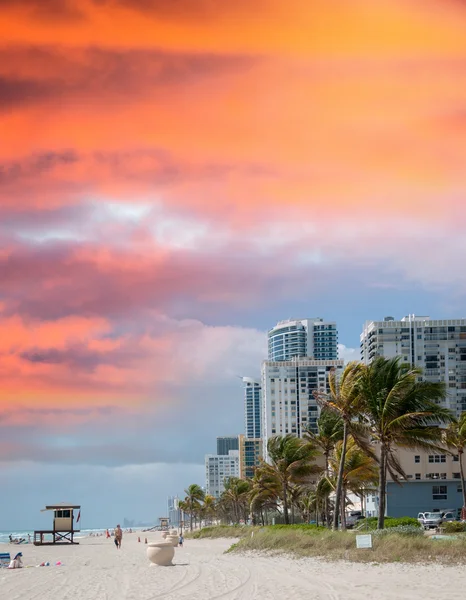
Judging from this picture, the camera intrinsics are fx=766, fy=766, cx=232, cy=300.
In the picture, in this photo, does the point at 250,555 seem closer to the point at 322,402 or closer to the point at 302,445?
the point at 322,402

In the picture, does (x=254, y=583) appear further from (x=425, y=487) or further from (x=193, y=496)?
(x=193, y=496)

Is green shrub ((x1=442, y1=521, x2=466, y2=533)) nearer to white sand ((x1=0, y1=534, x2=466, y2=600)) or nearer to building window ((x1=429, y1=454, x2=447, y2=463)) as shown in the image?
white sand ((x1=0, y1=534, x2=466, y2=600))

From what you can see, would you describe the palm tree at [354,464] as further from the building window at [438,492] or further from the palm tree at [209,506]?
the palm tree at [209,506]

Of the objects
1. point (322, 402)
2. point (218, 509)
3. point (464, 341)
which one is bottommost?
point (218, 509)

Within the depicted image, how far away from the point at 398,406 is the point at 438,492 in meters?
41.4

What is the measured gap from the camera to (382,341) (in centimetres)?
18538

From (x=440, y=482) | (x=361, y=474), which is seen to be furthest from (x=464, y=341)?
(x=361, y=474)

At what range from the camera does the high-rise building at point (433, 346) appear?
592 ft

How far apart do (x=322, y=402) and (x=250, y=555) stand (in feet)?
30.9

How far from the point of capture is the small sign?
1168 inches

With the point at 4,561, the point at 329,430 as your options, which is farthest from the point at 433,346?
the point at 4,561

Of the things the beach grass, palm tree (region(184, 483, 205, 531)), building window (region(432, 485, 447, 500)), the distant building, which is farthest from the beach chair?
palm tree (region(184, 483, 205, 531))

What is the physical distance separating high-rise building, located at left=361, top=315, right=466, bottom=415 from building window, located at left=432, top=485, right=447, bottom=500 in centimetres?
10572

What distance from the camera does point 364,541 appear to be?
29.9 metres
